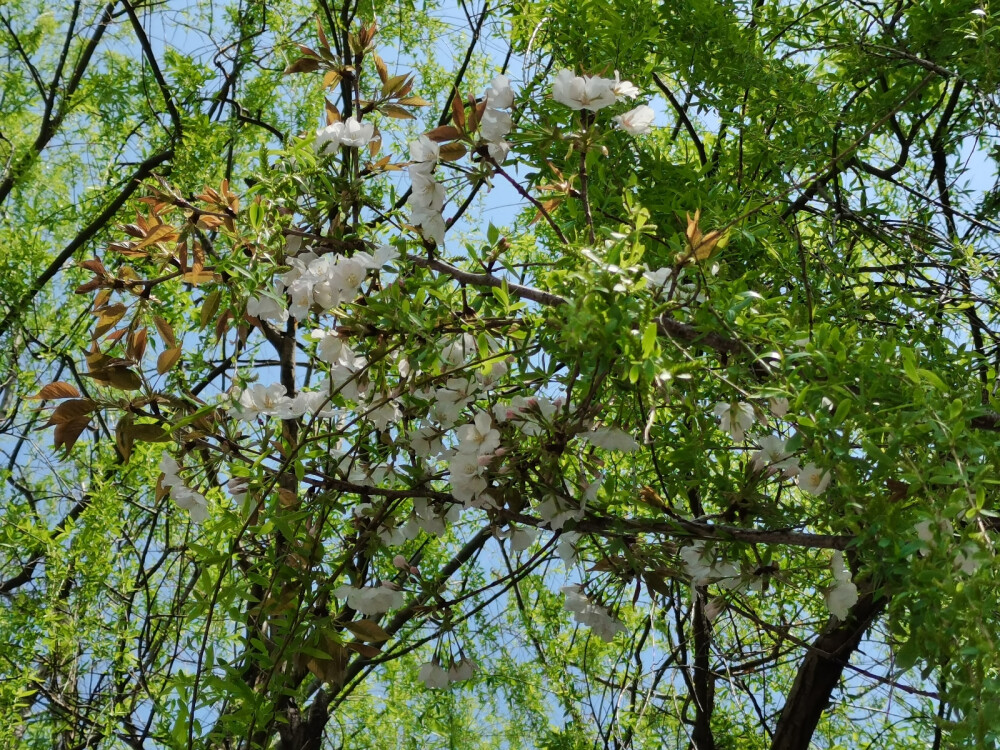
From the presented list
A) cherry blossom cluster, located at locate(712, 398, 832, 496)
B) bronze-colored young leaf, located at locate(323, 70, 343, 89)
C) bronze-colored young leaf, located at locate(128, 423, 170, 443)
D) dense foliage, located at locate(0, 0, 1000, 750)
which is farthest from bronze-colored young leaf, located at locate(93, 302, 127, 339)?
cherry blossom cluster, located at locate(712, 398, 832, 496)

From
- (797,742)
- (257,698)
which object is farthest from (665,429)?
(797,742)

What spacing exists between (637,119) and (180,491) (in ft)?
2.29

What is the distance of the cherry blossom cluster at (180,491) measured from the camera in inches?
42.3

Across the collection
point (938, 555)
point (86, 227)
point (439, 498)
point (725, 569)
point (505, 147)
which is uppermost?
point (86, 227)

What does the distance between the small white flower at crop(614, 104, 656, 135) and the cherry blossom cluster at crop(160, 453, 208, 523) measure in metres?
0.66

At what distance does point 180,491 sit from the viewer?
109 cm

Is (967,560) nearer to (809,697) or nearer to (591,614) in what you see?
(591,614)

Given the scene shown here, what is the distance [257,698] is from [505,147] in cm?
68

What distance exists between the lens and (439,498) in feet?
3.77

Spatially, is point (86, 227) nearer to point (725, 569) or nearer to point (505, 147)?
point (505, 147)

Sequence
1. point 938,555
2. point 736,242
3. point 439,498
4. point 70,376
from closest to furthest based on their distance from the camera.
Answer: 1. point 938,555
2. point 439,498
3. point 736,242
4. point 70,376

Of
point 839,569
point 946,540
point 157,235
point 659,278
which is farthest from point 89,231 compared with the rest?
point 946,540

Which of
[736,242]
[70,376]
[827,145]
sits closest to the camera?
[736,242]

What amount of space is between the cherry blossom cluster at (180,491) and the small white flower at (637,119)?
66 centimetres
